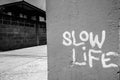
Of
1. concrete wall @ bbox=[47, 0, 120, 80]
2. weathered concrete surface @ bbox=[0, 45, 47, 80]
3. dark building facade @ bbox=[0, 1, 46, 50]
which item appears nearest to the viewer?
concrete wall @ bbox=[47, 0, 120, 80]

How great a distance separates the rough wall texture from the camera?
912cm

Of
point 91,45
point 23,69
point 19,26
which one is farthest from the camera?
point 19,26

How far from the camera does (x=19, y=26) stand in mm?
10445

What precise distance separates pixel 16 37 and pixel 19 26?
1.04m

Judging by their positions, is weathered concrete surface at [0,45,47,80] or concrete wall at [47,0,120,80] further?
weathered concrete surface at [0,45,47,80]

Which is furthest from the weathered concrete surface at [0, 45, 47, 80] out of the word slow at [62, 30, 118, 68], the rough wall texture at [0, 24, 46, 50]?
the rough wall texture at [0, 24, 46, 50]

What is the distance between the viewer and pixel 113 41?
1.48 meters

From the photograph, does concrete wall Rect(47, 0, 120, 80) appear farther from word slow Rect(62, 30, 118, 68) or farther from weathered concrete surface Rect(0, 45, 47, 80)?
weathered concrete surface Rect(0, 45, 47, 80)

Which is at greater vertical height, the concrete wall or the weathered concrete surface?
the concrete wall

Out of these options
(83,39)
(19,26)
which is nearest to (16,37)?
(19,26)

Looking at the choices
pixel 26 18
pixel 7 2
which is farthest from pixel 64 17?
pixel 26 18

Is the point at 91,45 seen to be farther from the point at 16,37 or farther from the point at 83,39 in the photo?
the point at 16,37

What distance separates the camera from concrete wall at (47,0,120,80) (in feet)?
4.89

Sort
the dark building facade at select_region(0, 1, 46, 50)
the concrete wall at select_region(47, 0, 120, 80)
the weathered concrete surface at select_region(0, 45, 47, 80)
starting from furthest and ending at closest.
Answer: the dark building facade at select_region(0, 1, 46, 50) → the weathered concrete surface at select_region(0, 45, 47, 80) → the concrete wall at select_region(47, 0, 120, 80)
